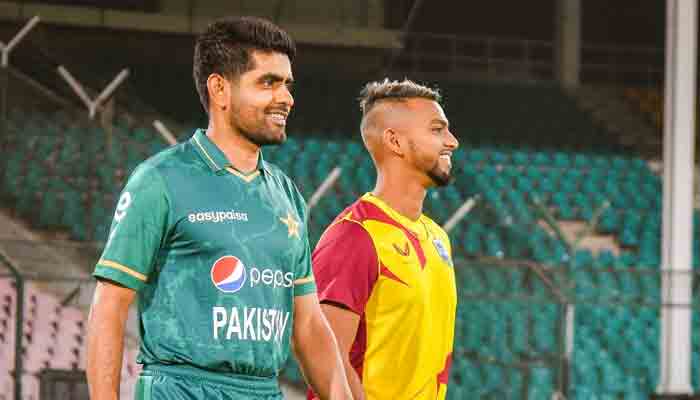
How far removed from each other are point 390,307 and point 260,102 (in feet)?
3.75

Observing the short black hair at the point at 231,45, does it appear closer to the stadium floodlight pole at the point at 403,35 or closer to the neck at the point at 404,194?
the neck at the point at 404,194

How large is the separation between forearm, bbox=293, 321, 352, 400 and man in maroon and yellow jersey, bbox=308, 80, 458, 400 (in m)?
0.56

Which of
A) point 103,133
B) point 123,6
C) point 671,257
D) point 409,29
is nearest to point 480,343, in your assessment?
point 671,257

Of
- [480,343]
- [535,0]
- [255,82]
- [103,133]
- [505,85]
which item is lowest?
[480,343]

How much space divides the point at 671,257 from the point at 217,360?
28.9 ft

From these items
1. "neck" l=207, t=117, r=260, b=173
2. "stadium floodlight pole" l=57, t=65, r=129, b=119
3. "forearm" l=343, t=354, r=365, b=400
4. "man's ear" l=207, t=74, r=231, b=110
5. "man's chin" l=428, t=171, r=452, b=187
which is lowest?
"forearm" l=343, t=354, r=365, b=400

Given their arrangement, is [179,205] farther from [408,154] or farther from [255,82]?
[408,154]

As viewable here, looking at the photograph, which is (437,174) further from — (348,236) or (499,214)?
(499,214)

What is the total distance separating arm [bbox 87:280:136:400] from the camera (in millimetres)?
2393

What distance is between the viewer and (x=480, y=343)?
8.98 metres

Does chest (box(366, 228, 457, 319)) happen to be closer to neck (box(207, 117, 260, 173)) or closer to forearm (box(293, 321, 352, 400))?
forearm (box(293, 321, 352, 400))

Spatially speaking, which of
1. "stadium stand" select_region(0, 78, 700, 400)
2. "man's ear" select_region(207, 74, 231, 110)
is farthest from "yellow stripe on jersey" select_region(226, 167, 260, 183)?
"stadium stand" select_region(0, 78, 700, 400)

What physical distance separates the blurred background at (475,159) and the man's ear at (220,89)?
216 cm

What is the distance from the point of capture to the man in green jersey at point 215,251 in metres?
2.51
